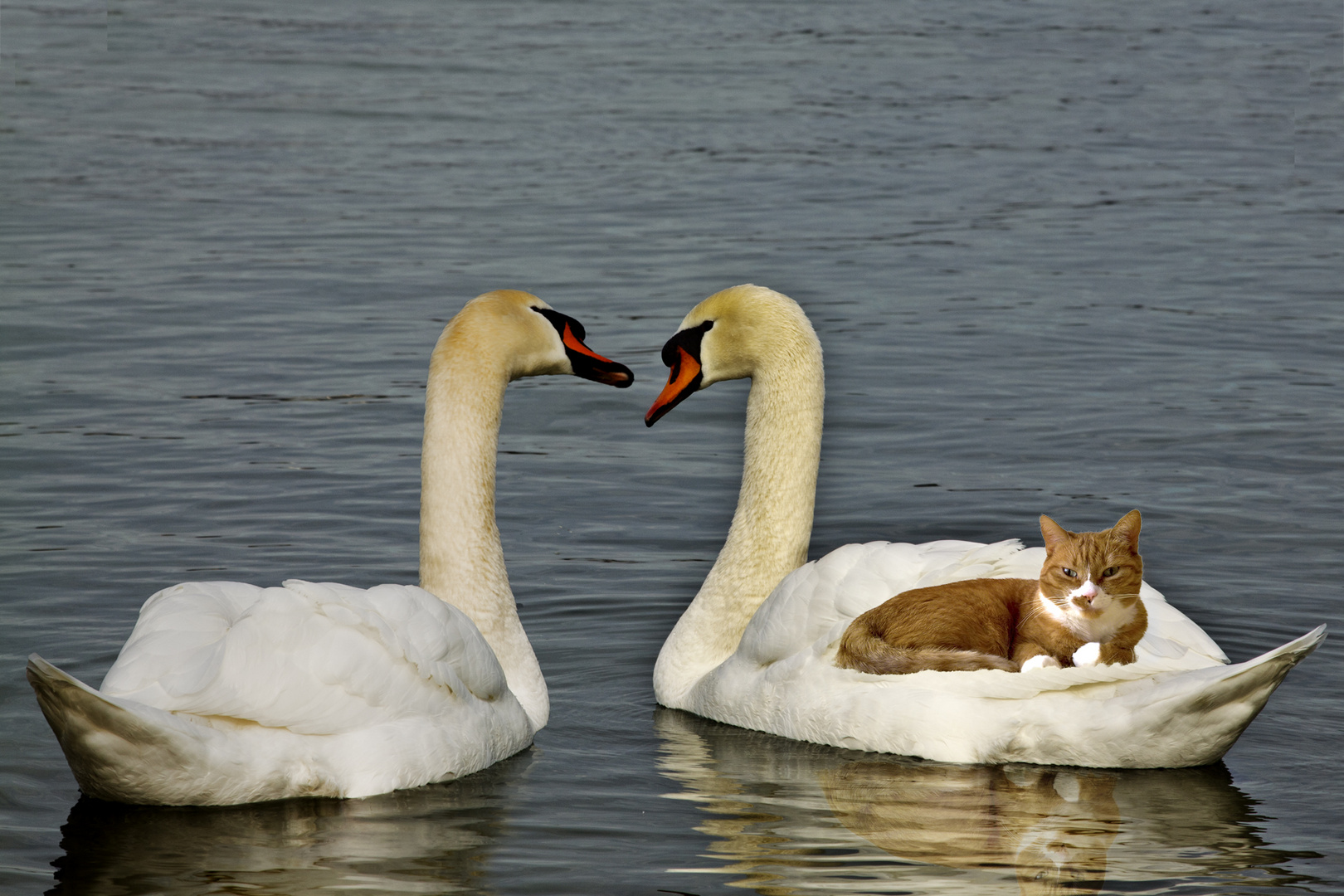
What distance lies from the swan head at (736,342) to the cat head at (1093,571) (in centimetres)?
185

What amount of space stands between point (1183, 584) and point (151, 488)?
17.3 feet

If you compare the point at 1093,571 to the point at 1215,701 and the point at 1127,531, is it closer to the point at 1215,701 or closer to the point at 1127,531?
the point at 1127,531

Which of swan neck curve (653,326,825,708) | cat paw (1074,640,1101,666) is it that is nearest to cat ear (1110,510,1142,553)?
cat paw (1074,640,1101,666)

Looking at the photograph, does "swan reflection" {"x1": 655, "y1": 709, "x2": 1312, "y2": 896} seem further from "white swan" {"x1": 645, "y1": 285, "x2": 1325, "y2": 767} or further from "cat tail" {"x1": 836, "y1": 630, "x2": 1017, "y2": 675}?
"cat tail" {"x1": 836, "y1": 630, "x2": 1017, "y2": 675}

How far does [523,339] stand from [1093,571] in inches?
98.1

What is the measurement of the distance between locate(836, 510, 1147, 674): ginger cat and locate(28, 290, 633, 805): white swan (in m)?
1.33

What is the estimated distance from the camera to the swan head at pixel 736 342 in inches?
302

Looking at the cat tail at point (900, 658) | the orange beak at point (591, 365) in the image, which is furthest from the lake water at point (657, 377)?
the orange beak at point (591, 365)

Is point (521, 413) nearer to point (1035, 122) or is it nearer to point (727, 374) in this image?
point (727, 374)

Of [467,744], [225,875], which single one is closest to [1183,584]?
[467,744]

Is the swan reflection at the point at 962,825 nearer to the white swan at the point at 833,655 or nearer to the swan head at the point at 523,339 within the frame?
the white swan at the point at 833,655

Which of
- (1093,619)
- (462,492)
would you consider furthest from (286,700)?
(1093,619)

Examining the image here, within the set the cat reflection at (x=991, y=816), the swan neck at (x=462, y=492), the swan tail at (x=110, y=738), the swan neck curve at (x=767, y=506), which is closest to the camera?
the swan tail at (x=110, y=738)

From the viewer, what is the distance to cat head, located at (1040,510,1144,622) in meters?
5.92
